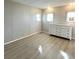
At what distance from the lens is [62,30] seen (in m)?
6.24

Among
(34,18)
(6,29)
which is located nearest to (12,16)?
(6,29)

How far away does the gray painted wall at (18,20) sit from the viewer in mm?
4730

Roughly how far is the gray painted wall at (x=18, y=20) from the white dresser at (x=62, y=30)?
1.94m

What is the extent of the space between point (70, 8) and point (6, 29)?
4819 mm

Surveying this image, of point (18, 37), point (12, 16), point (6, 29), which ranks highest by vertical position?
point (12, 16)

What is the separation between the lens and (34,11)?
7.88 meters

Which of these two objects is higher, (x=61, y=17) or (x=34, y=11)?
(x=34, y=11)

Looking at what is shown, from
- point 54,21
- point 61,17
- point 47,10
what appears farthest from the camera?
point 47,10

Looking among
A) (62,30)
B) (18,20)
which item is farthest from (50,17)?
(18,20)

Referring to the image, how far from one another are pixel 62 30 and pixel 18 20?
3310 mm

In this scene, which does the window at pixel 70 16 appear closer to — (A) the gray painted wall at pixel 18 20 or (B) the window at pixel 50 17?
(B) the window at pixel 50 17

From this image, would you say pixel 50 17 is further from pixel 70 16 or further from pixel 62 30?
pixel 62 30

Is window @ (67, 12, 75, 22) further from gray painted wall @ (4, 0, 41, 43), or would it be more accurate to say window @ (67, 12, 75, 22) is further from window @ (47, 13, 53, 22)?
gray painted wall @ (4, 0, 41, 43)
